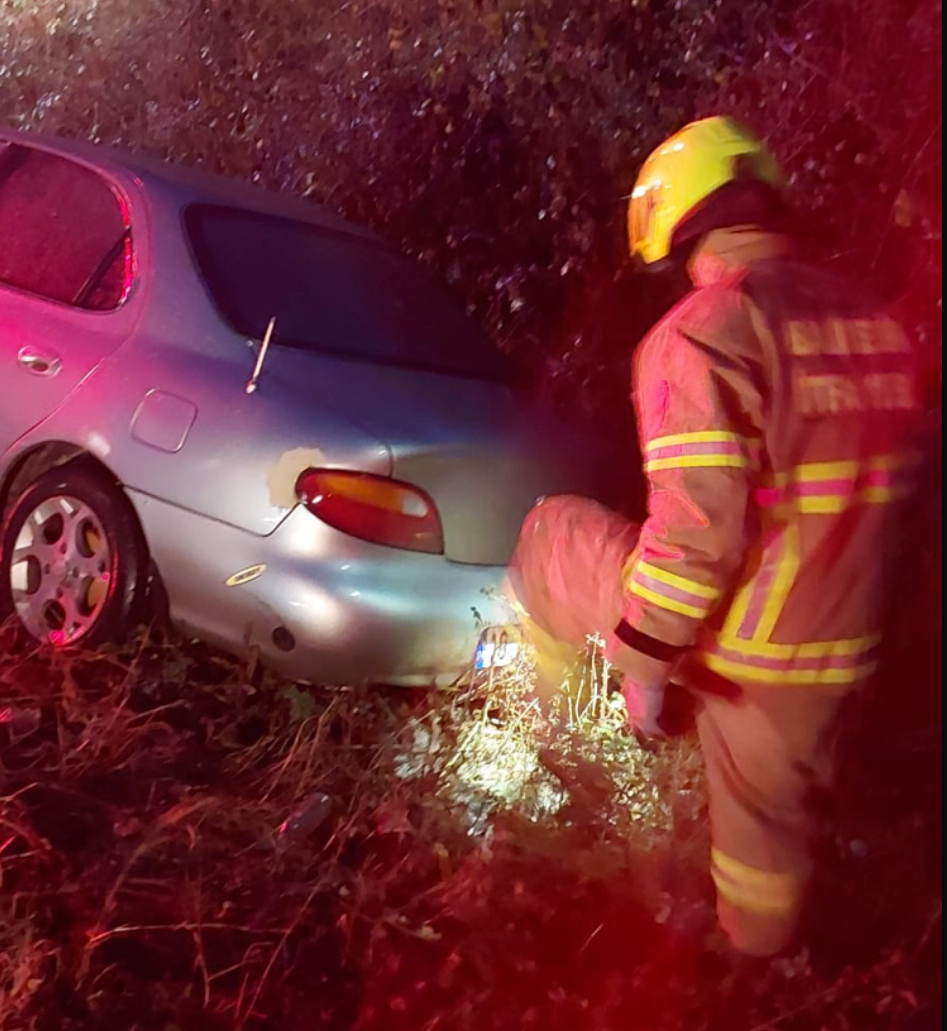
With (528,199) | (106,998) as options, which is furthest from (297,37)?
(106,998)

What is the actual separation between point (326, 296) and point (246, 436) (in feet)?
1.83

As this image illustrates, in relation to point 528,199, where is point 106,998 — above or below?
below

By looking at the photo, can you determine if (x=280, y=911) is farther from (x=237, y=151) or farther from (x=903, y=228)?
(x=237, y=151)

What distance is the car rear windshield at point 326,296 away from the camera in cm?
271

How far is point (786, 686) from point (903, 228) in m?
1.58

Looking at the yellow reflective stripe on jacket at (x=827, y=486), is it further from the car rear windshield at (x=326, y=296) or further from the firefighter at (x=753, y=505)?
the car rear windshield at (x=326, y=296)

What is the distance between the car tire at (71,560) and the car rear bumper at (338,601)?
0.18 meters

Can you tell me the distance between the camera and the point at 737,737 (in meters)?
2.24

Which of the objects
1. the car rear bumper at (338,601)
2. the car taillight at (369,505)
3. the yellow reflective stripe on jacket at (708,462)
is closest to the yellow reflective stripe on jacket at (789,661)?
the yellow reflective stripe on jacket at (708,462)

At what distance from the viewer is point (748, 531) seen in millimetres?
2016

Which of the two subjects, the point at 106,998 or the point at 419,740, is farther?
the point at 419,740

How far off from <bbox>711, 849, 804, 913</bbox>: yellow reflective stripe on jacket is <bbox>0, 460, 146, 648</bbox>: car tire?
1.50 meters

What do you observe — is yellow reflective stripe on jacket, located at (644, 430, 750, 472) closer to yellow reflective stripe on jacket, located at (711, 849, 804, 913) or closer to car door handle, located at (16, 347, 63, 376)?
yellow reflective stripe on jacket, located at (711, 849, 804, 913)

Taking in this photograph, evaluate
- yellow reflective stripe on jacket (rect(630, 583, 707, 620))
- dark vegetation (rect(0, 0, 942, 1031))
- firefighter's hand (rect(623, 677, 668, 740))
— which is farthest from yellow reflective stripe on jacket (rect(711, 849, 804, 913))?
yellow reflective stripe on jacket (rect(630, 583, 707, 620))
